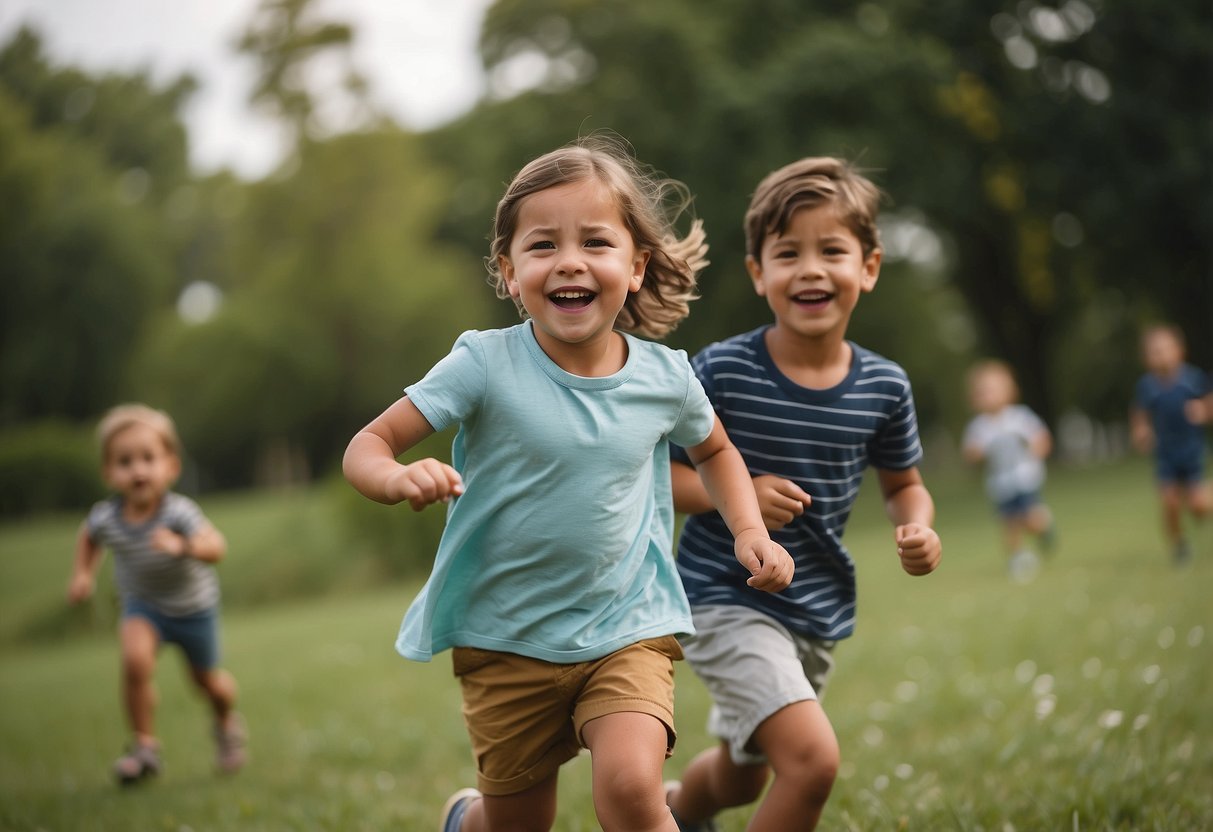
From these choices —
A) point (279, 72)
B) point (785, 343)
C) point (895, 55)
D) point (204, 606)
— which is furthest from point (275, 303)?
point (785, 343)

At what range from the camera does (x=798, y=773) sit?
9.84ft

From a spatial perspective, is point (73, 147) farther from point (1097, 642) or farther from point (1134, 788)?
point (1134, 788)

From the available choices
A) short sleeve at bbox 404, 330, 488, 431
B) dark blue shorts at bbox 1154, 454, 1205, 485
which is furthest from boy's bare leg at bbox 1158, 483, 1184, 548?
short sleeve at bbox 404, 330, 488, 431

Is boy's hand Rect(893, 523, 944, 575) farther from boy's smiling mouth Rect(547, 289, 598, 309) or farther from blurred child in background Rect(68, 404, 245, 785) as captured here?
blurred child in background Rect(68, 404, 245, 785)

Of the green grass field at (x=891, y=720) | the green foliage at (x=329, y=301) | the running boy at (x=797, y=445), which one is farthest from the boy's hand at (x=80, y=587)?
the green foliage at (x=329, y=301)

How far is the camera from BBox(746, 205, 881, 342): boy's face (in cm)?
343

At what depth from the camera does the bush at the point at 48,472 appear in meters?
24.4

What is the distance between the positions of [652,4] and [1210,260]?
1283cm

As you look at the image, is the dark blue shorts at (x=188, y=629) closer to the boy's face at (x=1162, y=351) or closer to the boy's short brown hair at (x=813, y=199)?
the boy's short brown hair at (x=813, y=199)

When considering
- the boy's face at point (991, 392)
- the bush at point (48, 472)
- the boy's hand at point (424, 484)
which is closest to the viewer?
the boy's hand at point (424, 484)

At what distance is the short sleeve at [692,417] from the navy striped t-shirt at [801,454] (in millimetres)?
314

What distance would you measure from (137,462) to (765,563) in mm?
3890

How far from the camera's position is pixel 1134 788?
3.65 m

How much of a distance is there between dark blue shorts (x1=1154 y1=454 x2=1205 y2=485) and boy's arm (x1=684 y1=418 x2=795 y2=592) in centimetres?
827
